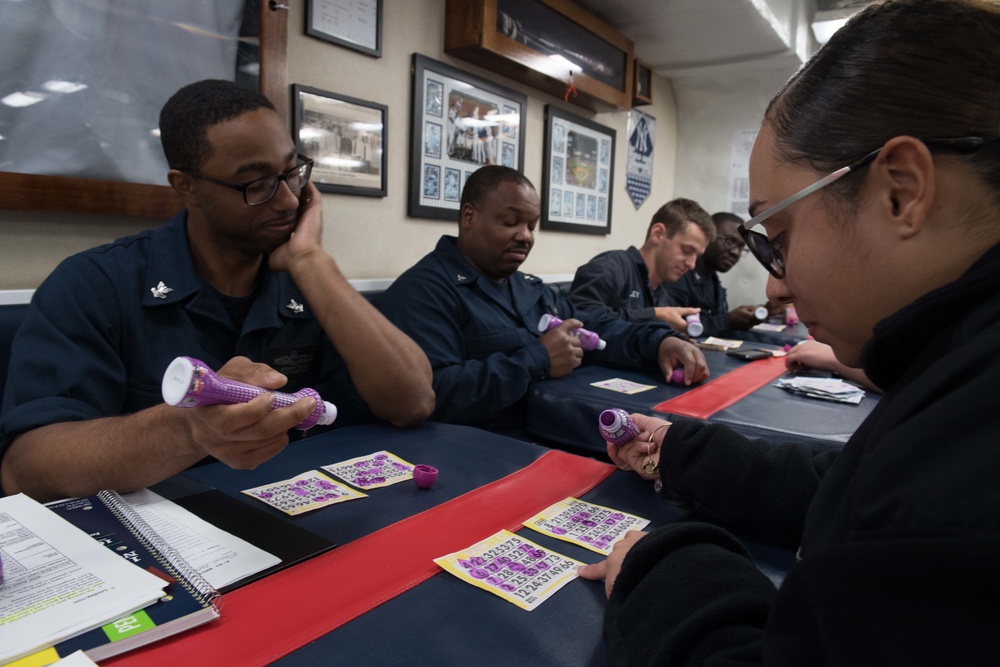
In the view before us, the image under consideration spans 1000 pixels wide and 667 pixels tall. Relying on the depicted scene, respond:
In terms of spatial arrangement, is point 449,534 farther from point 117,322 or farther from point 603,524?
point 117,322

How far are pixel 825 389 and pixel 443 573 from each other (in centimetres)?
152

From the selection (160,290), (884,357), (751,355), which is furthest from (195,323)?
(751,355)

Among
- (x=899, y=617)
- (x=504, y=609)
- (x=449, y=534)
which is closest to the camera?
(x=899, y=617)

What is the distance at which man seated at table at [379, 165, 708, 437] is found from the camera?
179cm

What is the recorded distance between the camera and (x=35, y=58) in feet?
4.96

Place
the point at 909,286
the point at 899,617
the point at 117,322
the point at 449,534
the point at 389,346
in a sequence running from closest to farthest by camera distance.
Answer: the point at 899,617 → the point at 909,286 → the point at 449,534 → the point at 117,322 → the point at 389,346

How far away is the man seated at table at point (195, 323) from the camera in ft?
3.13

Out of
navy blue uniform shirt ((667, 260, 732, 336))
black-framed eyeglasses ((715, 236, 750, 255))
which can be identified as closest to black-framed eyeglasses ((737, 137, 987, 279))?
navy blue uniform shirt ((667, 260, 732, 336))

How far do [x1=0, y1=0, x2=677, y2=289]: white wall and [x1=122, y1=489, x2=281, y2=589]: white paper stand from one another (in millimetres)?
1033

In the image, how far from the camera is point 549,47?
9.93 feet

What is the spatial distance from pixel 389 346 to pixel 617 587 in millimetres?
934

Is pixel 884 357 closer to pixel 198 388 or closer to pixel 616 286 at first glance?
pixel 198 388

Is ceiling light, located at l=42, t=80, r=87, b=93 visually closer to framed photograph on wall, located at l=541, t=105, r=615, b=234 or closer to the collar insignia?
the collar insignia

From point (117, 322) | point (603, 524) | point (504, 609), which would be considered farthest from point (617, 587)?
point (117, 322)
